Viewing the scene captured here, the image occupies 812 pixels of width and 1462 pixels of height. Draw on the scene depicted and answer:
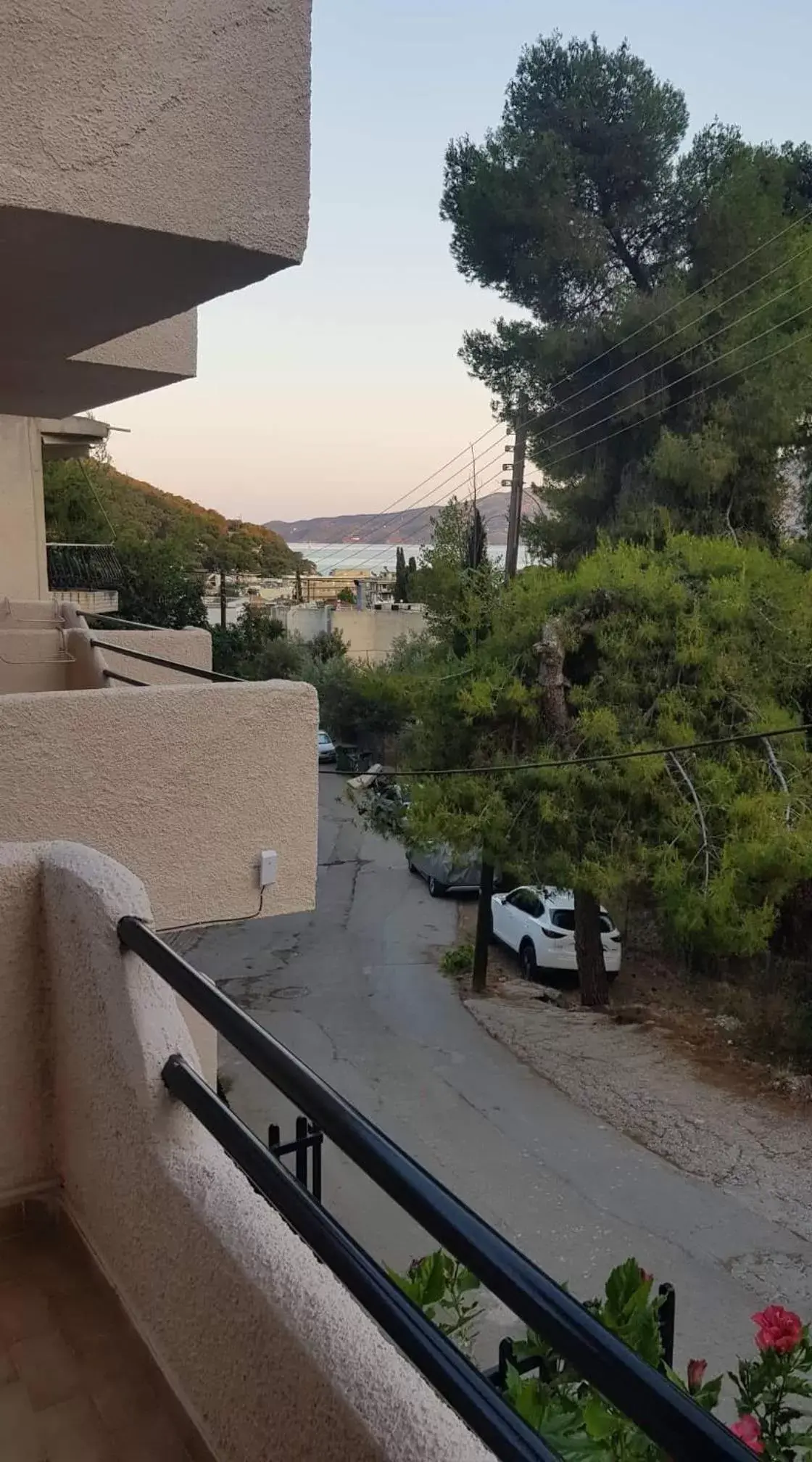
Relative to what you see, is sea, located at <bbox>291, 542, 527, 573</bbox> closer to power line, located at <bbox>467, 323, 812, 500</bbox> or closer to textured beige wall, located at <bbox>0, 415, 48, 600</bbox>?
power line, located at <bbox>467, 323, 812, 500</bbox>

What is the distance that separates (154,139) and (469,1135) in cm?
904

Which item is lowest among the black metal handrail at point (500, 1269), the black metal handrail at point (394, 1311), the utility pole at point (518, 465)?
the black metal handrail at point (394, 1311)

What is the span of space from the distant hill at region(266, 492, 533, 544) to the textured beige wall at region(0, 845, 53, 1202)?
52.5 feet

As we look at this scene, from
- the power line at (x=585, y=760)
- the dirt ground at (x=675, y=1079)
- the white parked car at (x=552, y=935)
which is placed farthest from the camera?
the white parked car at (x=552, y=935)

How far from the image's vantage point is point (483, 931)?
13281 millimetres

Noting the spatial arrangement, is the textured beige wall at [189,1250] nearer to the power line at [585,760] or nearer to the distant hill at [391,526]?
the power line at [585,760]

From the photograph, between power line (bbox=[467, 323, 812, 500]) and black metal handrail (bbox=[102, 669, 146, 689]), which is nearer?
black metal handrail (bbox=[102, 669, 146, 689])

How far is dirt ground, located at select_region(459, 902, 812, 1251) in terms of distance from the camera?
895cm

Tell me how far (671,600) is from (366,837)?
12300 millimetres

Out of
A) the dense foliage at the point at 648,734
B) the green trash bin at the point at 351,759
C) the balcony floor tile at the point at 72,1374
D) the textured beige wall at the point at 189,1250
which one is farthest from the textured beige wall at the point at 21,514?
the green trash bin at the point at 351,759

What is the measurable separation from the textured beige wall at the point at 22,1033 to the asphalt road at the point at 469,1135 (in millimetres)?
5306

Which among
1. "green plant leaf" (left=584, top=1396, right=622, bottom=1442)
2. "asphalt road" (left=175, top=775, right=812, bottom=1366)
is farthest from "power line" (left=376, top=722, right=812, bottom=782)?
"green plant leaf" (left=584, top=1396, right=622, bottom=1442)

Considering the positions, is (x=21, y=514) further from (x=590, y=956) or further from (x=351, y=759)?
(x=351, y=759)

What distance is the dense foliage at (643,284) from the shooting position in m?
17.2
